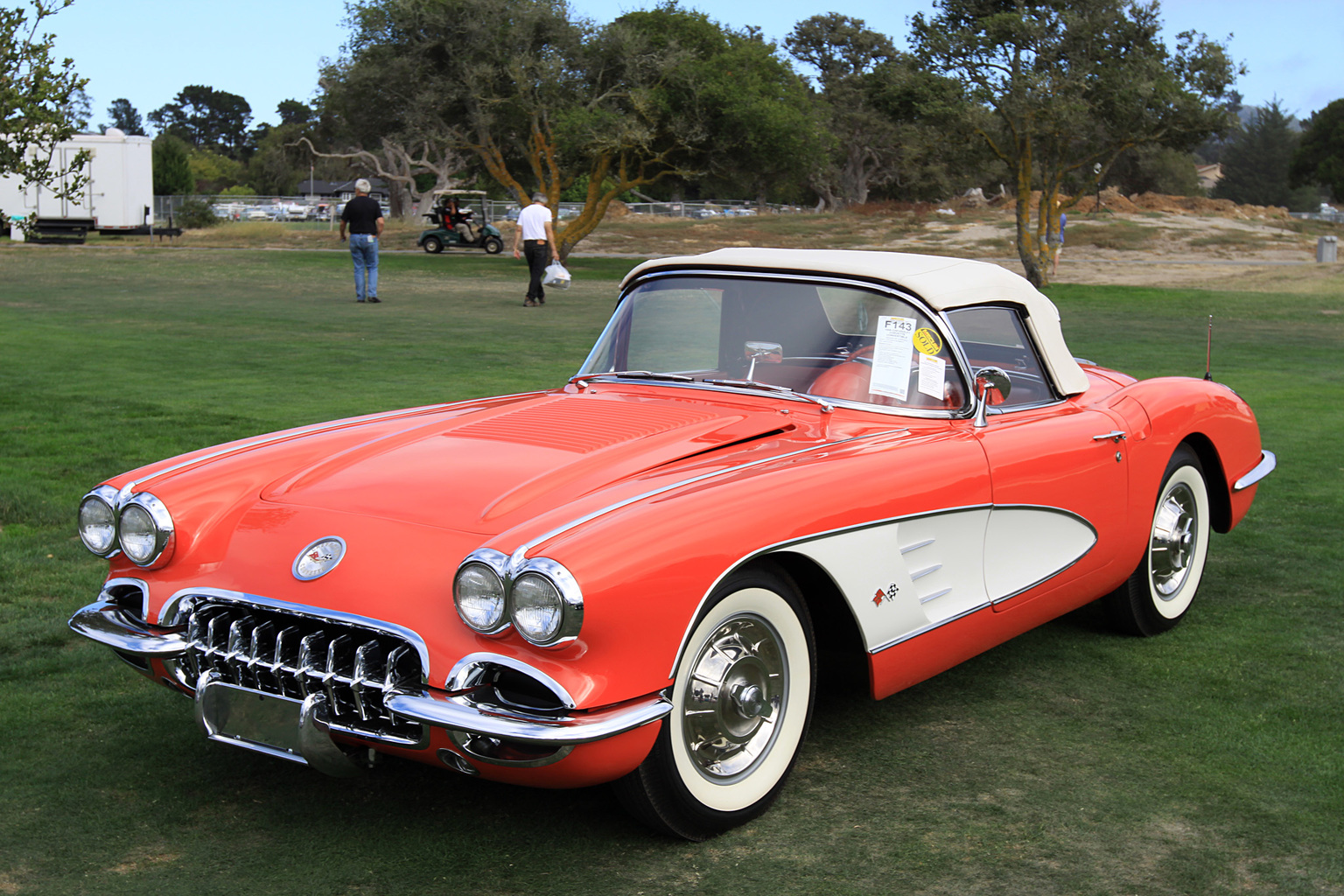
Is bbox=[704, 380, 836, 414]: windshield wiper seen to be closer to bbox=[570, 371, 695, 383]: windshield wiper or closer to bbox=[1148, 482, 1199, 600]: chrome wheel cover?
bbox=[570, 371, 695, 383]: windshield wiper

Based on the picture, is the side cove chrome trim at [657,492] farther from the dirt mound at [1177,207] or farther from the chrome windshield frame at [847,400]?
the dirt mound at [1177,207]

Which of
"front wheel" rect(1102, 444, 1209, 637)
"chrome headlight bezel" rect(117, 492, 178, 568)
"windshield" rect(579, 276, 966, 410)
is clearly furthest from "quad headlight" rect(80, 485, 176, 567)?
"front wheel" rect(1102, 444, 1209, 637)

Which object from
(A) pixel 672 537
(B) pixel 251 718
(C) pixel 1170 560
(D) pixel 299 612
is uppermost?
(A) pixel 672 537

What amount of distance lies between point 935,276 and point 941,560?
1.10 metres

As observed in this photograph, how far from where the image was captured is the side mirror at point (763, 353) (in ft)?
13.3

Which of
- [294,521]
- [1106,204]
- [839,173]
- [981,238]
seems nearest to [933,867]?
[294,521]

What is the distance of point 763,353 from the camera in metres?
4.10

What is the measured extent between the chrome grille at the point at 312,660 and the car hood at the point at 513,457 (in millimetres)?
329

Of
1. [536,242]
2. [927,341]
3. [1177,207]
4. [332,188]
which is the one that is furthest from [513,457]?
[332,188]

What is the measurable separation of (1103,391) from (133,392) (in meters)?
7.92

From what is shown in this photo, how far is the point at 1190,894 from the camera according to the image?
2.76m

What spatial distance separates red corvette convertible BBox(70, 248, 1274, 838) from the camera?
2.69 m

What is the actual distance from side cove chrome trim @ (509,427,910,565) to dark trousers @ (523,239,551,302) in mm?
16534

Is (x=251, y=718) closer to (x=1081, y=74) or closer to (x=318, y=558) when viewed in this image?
(x=318, y=558)
